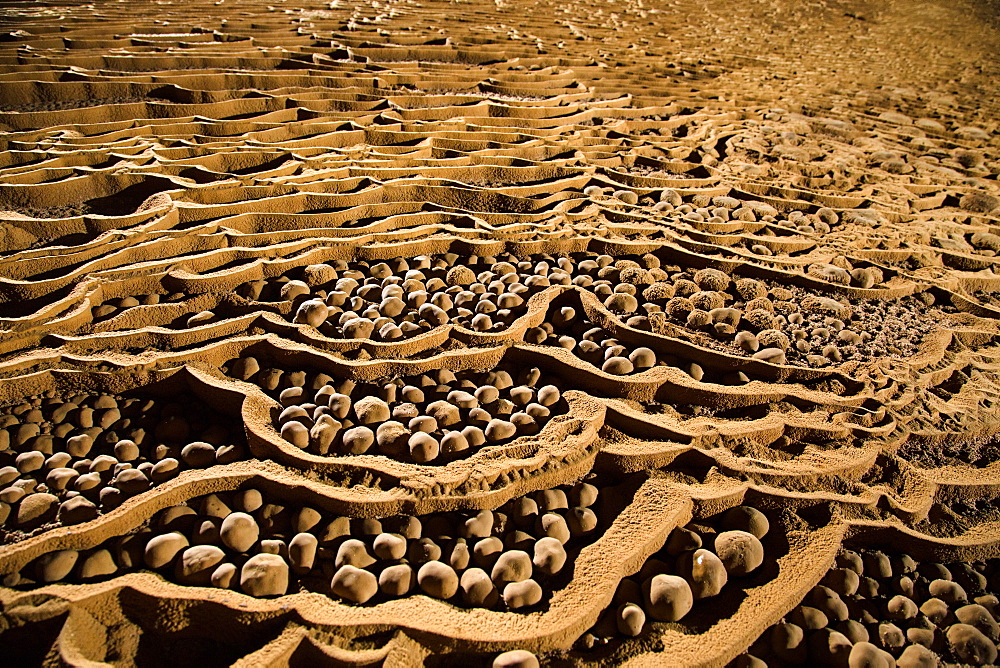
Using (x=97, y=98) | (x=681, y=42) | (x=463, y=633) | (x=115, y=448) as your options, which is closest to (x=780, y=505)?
(x=463, y=633)

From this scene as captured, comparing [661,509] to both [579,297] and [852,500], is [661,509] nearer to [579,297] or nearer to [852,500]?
[852,500]

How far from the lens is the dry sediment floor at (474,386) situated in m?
1.00

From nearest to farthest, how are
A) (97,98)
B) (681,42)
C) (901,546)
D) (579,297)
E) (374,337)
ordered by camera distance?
1. (901,546)
2. (374,337)
3. (579,297)
4. (97,98)
5. (681,42)

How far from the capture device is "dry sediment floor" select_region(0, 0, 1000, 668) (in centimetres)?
100

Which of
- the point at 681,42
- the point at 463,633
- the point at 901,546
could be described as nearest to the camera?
the point at 463,633

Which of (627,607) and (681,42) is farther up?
(681,42)

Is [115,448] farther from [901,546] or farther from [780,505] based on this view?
[901,546]

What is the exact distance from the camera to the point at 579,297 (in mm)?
1772

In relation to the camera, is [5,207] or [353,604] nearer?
[353,604]

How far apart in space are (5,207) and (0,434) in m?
1.23

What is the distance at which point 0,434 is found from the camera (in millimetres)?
1242

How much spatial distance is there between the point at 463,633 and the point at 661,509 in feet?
1.53

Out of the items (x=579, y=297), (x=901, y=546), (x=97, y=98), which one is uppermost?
A: (x=97, y=98)

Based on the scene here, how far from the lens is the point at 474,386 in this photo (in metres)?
1.48
